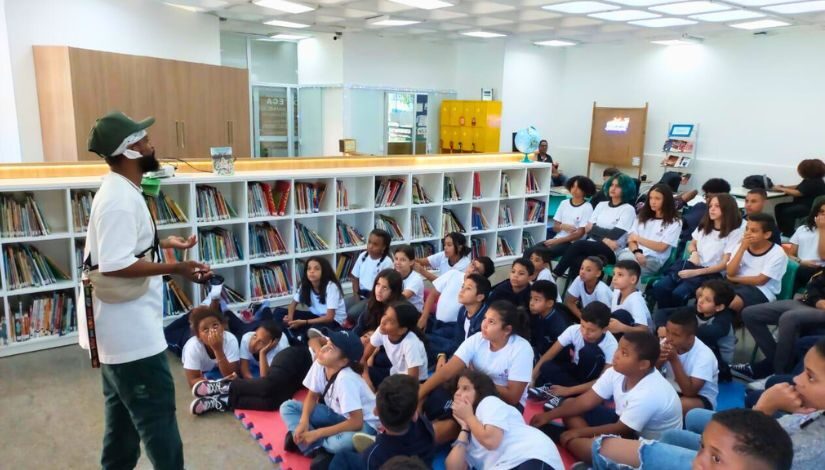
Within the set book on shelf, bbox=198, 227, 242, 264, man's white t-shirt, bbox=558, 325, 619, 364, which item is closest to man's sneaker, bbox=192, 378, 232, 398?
book on shelf, bbox=198, 227, 242, 264

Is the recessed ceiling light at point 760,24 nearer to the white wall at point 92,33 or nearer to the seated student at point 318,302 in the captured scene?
the seated student at point 318,302

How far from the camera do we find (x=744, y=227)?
4367mm

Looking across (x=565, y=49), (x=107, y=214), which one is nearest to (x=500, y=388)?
(x=107, y=214)

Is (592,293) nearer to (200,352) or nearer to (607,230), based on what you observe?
(607,230)

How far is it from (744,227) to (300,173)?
3.39 meters

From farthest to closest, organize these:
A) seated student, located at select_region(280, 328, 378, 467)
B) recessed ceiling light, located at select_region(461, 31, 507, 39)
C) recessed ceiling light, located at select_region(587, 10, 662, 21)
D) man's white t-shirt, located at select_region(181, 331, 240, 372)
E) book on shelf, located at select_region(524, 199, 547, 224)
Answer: recessed ceiling light, located at select_region(461, 31, 507, 39) → recessed ceiling light, located at select_region(587, 10, 662, 21) → book on shelf, located at select_region(524, 199, 547, 224) → man's white t-shirt, located at select_region(181, 331, 240, 372) → seated student, located at select_region(280, 328, 378, 467)

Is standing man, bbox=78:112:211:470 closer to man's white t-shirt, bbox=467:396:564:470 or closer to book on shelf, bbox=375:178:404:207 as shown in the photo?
man's white t-shirt, bbox=467:396:564:470

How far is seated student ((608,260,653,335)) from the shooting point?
3734 millimetres

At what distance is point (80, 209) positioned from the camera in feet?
12.8

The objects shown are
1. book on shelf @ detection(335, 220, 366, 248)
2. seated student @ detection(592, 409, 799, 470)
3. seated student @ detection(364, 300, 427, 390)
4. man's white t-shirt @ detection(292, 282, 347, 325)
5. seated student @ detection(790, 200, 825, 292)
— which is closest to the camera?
seated student @ detection(592, 409, 799, 470)

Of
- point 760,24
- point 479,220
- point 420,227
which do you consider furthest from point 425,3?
point 760,24

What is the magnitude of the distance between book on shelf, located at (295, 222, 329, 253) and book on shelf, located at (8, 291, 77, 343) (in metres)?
1.67

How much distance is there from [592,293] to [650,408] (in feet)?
5.54

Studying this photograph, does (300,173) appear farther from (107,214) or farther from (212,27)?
(212,27)
